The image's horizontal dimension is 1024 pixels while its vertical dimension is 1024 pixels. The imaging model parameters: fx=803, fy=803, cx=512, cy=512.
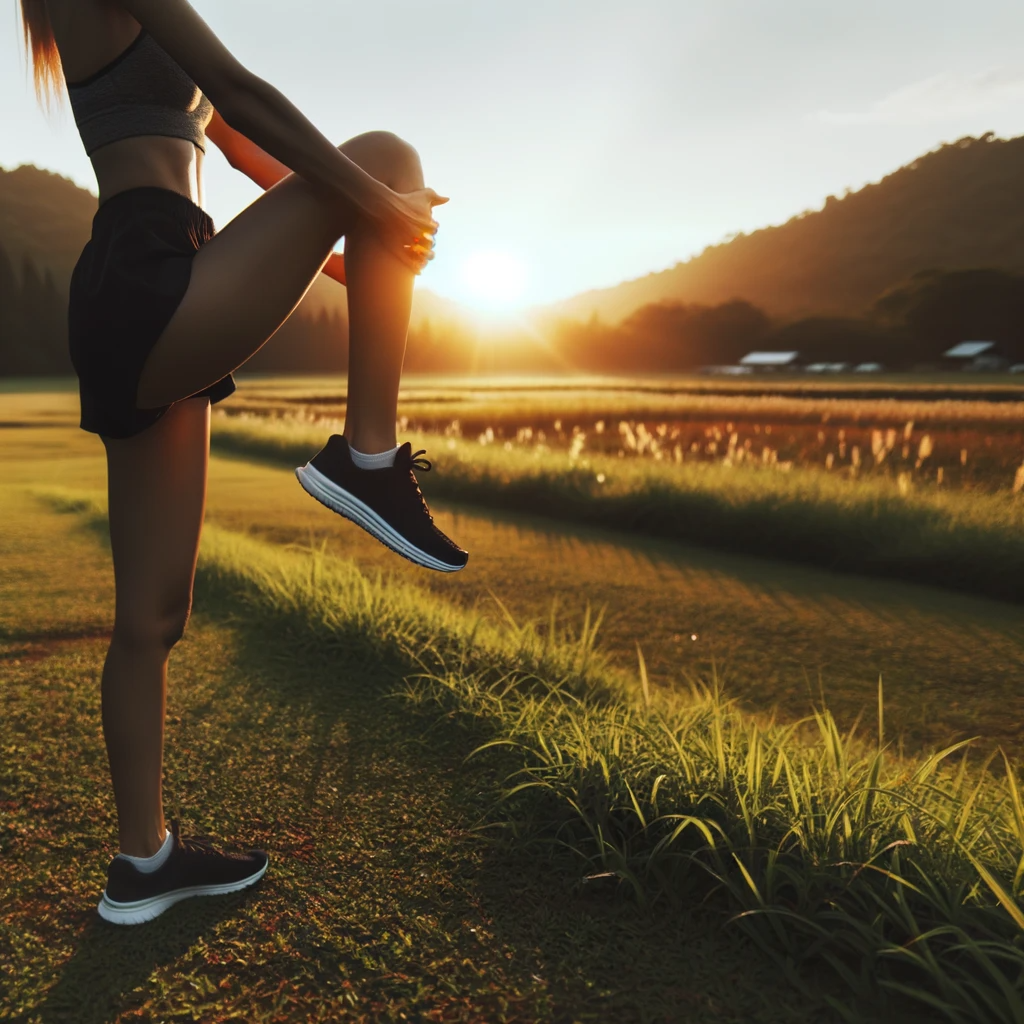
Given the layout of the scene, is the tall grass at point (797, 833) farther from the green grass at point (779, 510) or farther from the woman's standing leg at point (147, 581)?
the green grass at point (779, 510)

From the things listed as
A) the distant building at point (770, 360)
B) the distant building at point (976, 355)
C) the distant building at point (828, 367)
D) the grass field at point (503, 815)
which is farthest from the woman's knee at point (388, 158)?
the distant building at point (770, 360)

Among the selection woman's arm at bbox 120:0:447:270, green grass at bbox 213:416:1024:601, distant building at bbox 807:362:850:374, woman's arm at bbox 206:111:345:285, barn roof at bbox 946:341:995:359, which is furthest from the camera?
distant building at bbox 807:362:850:374

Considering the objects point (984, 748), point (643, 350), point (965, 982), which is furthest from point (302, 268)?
A: point (643, 350)

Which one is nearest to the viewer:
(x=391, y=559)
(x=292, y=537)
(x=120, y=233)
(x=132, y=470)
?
(x=120, y=233)

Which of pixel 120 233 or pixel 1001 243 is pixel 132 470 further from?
pixel 1001 243

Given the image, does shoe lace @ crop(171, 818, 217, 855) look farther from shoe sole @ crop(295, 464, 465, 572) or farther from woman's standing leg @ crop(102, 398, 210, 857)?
shoe sole @ crop(295, 464, 465, 572)

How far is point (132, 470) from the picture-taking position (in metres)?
1.64

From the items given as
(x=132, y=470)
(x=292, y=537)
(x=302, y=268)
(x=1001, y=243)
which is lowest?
(x=292, y=537)

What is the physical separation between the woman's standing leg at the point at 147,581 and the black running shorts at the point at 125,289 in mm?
145

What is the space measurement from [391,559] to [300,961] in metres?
4.19

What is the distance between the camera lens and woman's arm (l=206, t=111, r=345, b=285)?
199 centimetres

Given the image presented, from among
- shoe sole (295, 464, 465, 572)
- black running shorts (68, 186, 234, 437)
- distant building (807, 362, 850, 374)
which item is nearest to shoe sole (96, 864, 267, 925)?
shoe sole (295, 464, 465, 572)

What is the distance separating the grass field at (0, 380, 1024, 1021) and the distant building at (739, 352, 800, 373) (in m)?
68.7

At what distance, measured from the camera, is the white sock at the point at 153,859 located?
176cm
